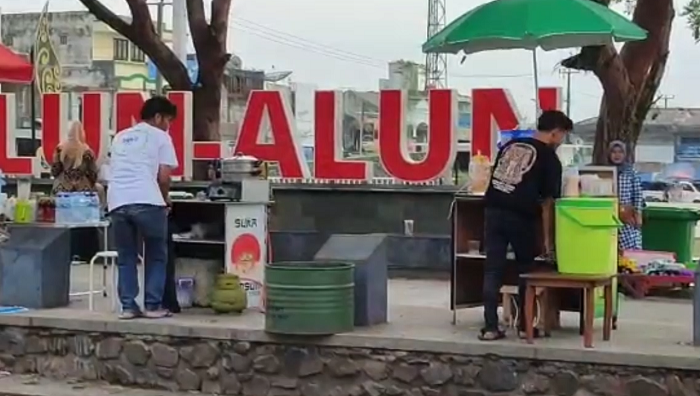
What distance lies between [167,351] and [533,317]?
273cm

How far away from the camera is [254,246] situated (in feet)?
31.5

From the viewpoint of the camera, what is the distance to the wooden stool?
7.60 meters

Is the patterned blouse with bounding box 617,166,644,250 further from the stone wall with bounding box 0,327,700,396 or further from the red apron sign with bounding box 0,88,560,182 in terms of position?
the stone wall with bounding box 0,327,700,396

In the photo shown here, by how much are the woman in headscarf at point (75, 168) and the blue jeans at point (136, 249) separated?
219 cm

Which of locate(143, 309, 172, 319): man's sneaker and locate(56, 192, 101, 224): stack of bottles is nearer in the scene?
locate(143, 309, 172, 319): man's sneaker

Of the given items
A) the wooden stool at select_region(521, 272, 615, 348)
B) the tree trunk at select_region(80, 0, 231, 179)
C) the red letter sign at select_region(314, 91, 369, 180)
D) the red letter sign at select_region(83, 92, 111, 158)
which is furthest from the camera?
the tree trunk at select_region(80, 0, 231, 179)

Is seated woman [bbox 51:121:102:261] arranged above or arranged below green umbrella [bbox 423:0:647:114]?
below

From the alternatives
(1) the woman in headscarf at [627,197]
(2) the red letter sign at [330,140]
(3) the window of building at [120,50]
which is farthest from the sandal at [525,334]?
(3) the window of building at [120,50]

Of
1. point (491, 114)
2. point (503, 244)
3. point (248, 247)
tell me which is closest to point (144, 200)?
point (248, 247)

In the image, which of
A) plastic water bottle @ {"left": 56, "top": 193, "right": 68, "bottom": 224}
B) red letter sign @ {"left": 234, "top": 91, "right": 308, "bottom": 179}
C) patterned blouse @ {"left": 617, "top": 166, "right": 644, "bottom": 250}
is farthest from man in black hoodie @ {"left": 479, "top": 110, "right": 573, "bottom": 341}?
red letter sign @ {"left": 234, "top": 91, "right": 308, "bottom": 179}

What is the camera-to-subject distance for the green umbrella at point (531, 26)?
8.49 meters

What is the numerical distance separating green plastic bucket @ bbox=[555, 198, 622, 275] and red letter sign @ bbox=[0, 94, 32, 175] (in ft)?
28.7

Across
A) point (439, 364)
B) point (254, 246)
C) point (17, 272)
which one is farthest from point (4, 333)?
point (439, 364)

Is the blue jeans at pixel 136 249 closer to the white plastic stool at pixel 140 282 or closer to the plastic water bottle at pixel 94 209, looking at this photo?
the white plastic stool at pixel 140 282
